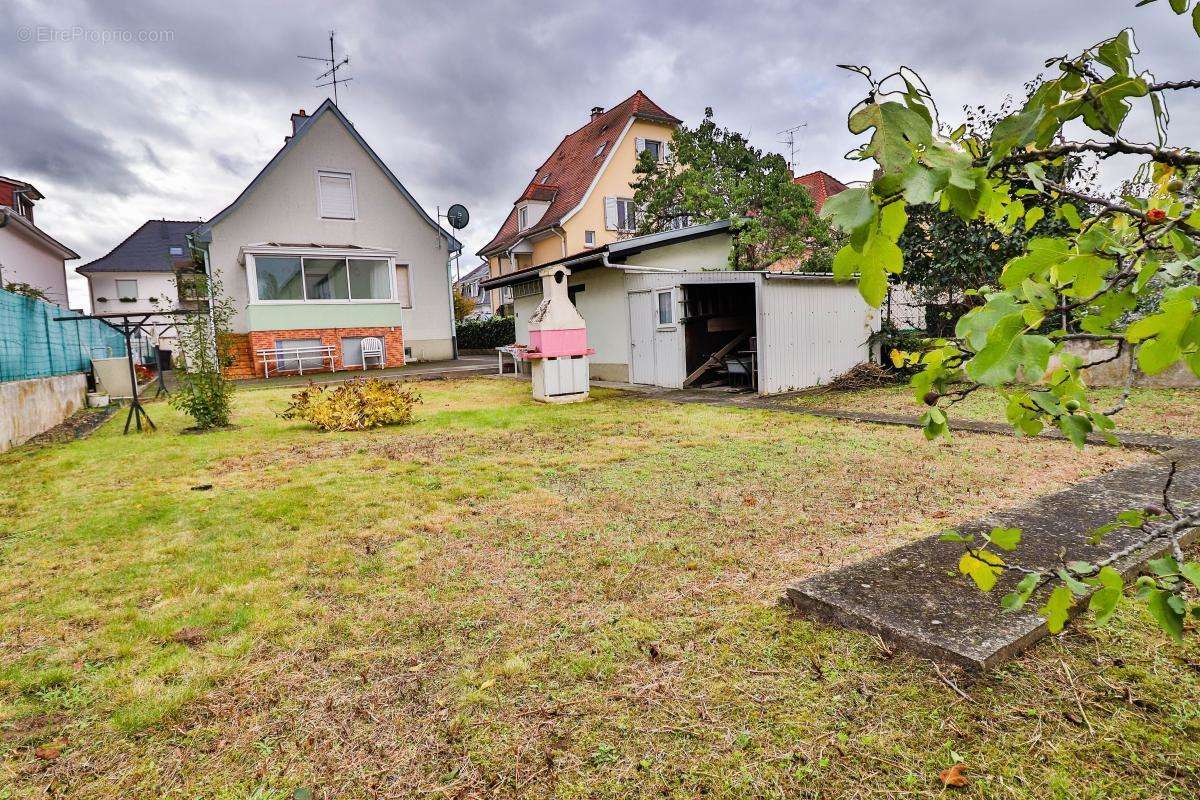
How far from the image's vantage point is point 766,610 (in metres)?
2.57

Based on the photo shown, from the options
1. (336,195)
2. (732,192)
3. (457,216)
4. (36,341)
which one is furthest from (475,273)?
(36,341)

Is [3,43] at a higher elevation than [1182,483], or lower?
higher

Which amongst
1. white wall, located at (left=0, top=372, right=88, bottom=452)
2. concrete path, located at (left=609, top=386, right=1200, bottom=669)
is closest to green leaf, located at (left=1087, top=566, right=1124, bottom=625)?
Result: concrete path, located at (left=609, top=386, right=1200, bottom=669)

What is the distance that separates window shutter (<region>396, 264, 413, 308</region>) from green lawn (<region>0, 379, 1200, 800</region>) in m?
18.2

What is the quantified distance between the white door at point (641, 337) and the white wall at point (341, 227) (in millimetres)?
11424

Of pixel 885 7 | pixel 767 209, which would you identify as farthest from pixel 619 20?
pixel 767 209

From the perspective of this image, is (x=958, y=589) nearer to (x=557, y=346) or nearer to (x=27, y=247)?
(x=557, y=346)

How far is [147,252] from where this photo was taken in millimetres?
37969

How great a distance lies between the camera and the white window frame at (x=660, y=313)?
37.6 feet

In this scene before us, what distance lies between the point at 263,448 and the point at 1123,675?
770 cm

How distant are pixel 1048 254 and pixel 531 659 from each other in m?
2.13

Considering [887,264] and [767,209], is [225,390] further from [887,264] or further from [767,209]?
[767,209]

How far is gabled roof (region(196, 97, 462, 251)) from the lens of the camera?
62.0ft

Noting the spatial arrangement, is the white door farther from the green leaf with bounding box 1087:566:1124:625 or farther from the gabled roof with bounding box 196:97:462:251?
the gabled roof with bounding box 196:97:462:251
